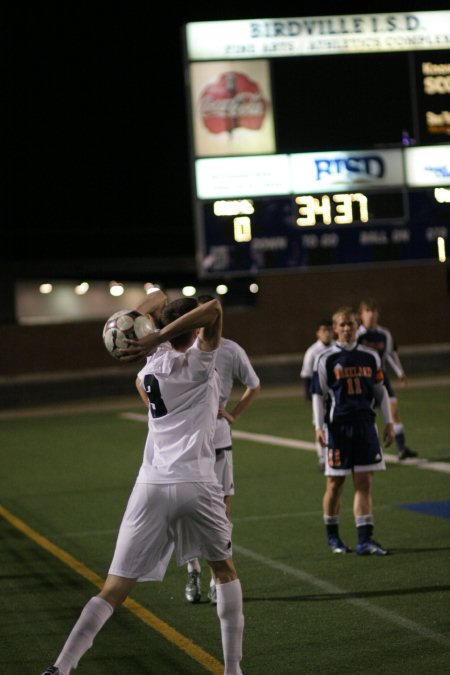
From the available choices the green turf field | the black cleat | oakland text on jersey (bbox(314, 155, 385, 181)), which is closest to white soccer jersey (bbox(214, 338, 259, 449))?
the green turf field

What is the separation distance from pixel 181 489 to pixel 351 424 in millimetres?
Answer: 3967

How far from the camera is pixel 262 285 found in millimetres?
40219

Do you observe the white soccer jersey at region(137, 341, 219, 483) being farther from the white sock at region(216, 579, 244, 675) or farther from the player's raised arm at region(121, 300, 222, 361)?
the white sock at region(216, 579, 244, 675)

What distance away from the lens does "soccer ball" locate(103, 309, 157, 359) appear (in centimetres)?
554

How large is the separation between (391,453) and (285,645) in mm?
10444

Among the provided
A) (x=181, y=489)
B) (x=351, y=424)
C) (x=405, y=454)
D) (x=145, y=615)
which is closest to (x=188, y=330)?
(x=181, y=489)

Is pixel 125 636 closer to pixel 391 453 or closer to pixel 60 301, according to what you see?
pixel 391 453

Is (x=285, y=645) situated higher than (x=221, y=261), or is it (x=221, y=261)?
(x=221, y=261)

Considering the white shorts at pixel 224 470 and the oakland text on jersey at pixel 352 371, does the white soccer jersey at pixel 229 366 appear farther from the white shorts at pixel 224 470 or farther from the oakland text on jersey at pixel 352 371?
the oakland text on jersey at pixel 352 371

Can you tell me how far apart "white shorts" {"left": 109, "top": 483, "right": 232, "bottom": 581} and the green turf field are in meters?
0.94

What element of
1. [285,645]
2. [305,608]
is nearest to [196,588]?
[305,608]

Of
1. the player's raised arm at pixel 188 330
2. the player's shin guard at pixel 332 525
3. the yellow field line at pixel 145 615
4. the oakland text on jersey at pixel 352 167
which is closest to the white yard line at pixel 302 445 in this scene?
the oakland text on jersey at pixel 352 167

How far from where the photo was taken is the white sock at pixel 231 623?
5.89 m

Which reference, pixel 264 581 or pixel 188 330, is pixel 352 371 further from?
pixel 188 330
